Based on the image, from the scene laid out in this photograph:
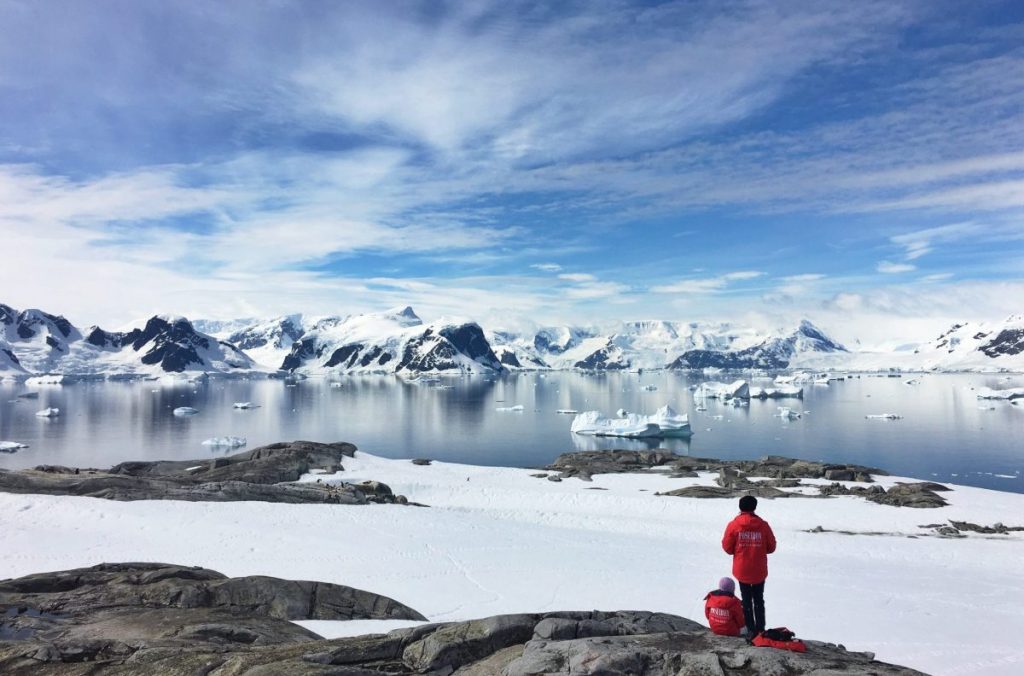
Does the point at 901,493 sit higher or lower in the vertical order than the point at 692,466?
higher

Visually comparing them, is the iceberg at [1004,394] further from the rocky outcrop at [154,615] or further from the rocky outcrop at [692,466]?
the rocky outcrop at [154,615]

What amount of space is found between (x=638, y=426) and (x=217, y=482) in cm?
6031

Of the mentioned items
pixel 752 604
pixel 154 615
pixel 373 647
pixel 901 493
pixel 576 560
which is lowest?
pixel 901 493

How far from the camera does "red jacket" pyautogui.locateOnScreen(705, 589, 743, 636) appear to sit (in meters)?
8.62

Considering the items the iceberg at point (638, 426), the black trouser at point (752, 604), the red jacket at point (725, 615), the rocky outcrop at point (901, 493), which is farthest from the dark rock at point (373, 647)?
the iceberg at point (638, 426)

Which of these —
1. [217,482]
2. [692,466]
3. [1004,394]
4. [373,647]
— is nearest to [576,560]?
[373,647]

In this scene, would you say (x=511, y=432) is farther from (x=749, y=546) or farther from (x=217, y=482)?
(x=749, y=546)

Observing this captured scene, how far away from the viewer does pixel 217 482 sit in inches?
1191

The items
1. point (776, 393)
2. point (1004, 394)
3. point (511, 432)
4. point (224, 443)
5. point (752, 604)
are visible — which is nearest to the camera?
point (752, 604)

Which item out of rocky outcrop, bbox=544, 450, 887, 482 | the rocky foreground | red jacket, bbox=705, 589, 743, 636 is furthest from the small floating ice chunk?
red jacket, bbox=705, 589, 743, 636

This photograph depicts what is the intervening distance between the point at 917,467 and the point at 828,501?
1173 inches

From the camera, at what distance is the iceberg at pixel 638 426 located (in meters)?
80.2

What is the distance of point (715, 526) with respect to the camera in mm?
28875

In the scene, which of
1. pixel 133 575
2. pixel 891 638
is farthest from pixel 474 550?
pixel 891 638
